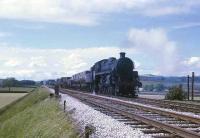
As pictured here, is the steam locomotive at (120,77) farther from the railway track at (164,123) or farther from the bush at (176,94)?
the railway track at (164,123)

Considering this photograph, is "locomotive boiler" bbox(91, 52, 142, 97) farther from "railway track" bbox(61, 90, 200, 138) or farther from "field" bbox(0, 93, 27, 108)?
"field" bbox(0, 93, 27, 108)

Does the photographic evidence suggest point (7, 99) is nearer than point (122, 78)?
No

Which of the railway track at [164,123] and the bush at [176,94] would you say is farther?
the bush at [176,94]

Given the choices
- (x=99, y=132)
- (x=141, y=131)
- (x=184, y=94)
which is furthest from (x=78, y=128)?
(x=184, y=94)

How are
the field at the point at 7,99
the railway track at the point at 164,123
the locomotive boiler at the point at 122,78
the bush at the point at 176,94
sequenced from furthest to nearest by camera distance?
the field at the point at 7,99, the bush at the point at 176,94, the locomotive boiler at the point at 122,78, the railway track at the point at 164,123

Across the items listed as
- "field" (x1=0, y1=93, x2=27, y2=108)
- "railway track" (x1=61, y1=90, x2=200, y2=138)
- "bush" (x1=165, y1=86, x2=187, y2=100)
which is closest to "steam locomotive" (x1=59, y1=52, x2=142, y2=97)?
"bush" (x1=165, y1=86, x2=187, y2=100)

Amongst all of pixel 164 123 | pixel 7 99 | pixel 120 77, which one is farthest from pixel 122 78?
pixel 7 99

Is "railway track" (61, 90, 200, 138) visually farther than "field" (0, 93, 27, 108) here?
No

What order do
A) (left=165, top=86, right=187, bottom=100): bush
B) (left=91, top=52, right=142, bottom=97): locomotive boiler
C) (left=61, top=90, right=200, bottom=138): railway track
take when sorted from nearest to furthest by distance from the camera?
(left=61, top=90, right=200, bottom=138): railway track < (left=91, top=52, right=142, bottom=97): locomotive boiler < (left=165, top=86, right=187, bottom=100): bush

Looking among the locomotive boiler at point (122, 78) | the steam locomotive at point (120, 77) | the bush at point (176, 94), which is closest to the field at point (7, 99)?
the steam locomotive at point (120, 77)

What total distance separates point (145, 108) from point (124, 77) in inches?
787

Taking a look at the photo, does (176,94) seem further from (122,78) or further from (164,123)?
(164,123)

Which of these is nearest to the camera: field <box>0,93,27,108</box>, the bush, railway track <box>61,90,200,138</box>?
railway track <box>61,90,200,138</box>

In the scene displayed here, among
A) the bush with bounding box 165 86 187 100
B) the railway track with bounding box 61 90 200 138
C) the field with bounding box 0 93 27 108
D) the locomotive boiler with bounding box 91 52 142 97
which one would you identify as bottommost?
the field with bounding box 0 93 27 108
